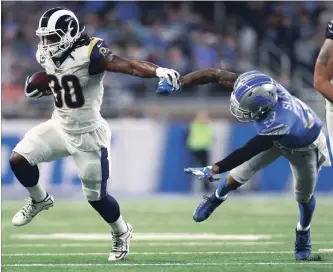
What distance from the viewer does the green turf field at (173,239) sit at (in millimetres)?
6406

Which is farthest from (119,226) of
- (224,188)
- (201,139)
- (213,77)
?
(201,139)

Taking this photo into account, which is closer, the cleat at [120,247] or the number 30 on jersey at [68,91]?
the number 30 on jersey at [68,91]

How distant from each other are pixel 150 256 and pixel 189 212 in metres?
4.62

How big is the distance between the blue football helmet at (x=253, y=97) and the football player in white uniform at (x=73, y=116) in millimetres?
936

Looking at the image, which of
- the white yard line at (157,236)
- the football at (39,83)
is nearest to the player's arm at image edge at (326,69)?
the football at (39,83)

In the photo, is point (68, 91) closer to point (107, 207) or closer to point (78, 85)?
point (78, 85)

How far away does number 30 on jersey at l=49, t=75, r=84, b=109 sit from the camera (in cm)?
667

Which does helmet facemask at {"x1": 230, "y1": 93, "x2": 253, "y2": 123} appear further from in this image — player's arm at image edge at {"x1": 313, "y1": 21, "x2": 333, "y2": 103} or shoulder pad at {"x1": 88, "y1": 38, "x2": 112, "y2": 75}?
shoulder pad at {"x1": 88, "y1": 38, "x2": 112, "y2": 75}

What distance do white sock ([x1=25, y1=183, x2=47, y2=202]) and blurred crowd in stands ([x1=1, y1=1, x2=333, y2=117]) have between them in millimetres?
8985

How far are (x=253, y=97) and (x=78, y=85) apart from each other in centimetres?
129

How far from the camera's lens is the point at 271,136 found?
20.2 feet

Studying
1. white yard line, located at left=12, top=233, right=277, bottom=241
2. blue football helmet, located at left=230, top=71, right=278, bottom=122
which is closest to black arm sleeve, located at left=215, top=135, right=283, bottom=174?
blue football helmet, located at left=230, top=71, right=278, bottom=122

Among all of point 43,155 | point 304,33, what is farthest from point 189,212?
point 304,33

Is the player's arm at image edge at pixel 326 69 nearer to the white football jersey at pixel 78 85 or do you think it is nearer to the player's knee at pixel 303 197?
the player's knee at pixel 303 197
